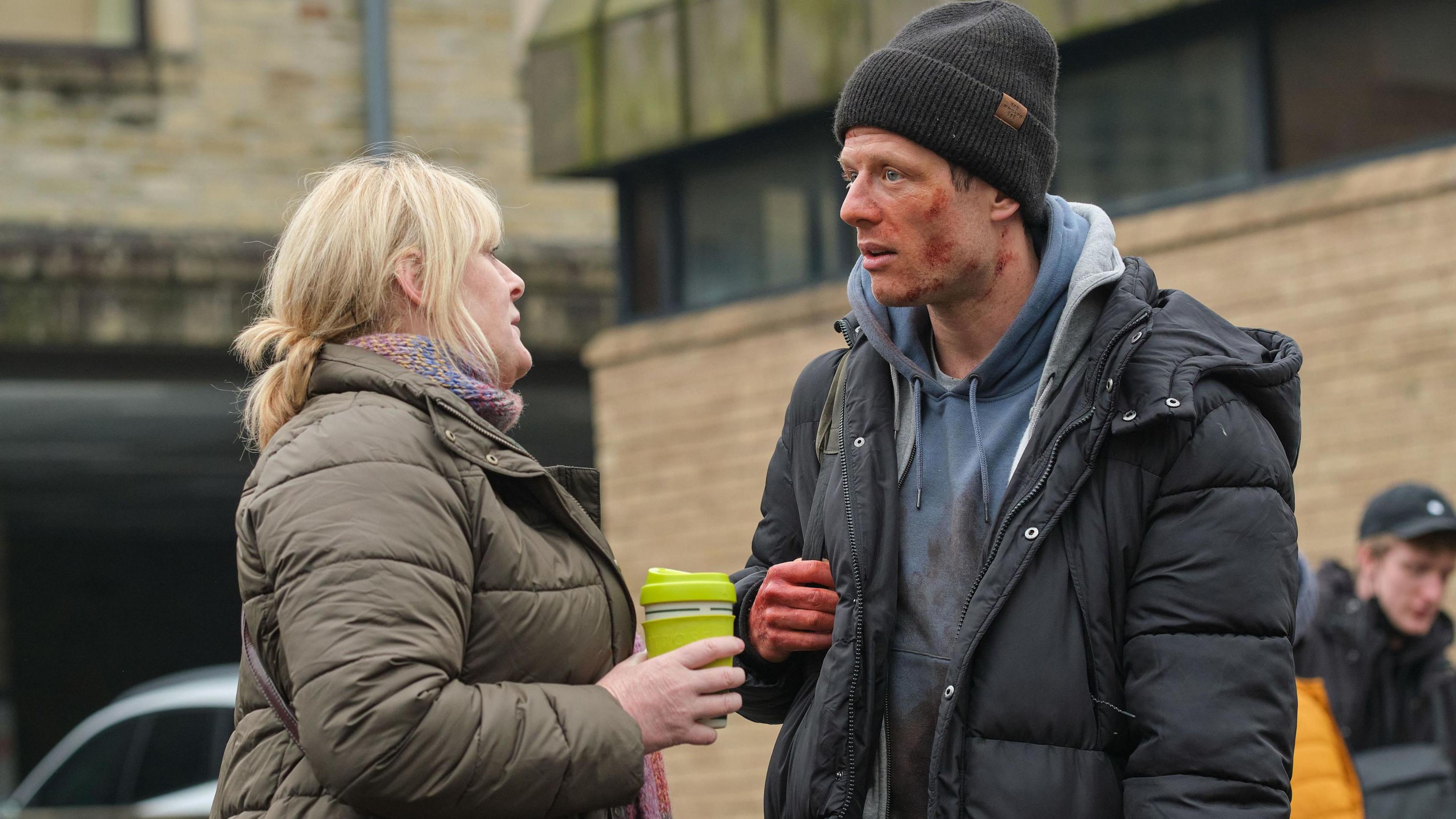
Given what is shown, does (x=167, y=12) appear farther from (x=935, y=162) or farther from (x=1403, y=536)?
(x=935, y=162)

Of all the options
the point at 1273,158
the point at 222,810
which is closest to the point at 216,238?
the point at 1273,158

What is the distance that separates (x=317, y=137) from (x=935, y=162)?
11.0m

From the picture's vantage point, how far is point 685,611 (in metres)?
2.87

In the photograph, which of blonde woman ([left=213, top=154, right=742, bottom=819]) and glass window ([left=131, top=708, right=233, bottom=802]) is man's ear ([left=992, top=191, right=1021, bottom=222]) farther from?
glass window ([left=131, top=708, right=233, bottom=802])

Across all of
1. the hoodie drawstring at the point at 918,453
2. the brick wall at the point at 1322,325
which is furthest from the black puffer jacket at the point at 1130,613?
the brick wall at the point at 1322,325

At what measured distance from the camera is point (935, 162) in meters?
2.92

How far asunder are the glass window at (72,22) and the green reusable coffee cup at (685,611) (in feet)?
36.4

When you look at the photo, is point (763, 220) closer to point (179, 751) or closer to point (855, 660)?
point (179, 751)

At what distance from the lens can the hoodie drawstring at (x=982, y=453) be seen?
2820 millimetres

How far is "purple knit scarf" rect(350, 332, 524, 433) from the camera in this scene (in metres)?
2.85

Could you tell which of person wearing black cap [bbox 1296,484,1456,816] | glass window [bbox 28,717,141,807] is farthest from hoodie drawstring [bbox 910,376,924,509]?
glass window [bbox 28,717,141,807]

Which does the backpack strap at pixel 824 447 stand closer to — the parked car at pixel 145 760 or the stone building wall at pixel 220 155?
the parked car at pixel 145 760

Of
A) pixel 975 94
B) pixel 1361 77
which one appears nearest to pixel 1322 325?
pixel 1361 77

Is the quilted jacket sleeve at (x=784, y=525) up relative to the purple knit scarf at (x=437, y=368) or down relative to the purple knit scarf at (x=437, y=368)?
down
